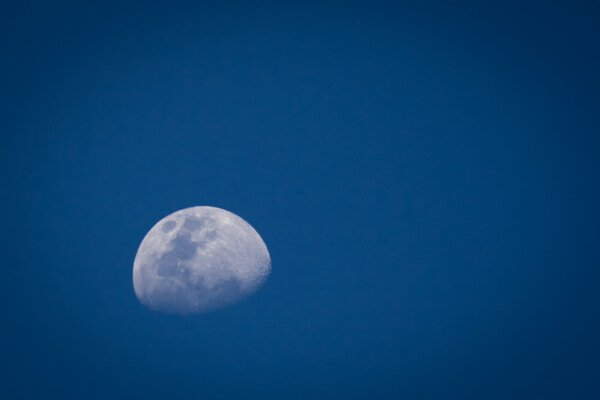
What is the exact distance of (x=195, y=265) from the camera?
17.4m

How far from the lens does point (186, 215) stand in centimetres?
1964

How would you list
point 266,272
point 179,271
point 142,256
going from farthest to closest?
point 266,272 → point 142,256 → point 179,271

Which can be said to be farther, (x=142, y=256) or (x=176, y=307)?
(x=142, y=256)

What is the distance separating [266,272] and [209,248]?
348cm

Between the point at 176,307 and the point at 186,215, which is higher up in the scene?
the point at 186,215

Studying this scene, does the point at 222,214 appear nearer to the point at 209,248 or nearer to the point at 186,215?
the point at 186,215

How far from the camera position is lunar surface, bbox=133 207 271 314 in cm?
1730

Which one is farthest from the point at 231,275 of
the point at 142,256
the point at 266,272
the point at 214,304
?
the point at 142,256

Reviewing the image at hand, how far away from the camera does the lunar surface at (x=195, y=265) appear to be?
56.7ft

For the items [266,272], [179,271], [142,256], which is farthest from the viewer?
[266,272]

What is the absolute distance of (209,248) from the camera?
17.9 metres

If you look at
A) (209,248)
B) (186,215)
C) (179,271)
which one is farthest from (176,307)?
(186,215)

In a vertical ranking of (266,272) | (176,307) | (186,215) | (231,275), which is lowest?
(176,307)

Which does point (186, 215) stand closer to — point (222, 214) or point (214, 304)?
point (222, 214)
